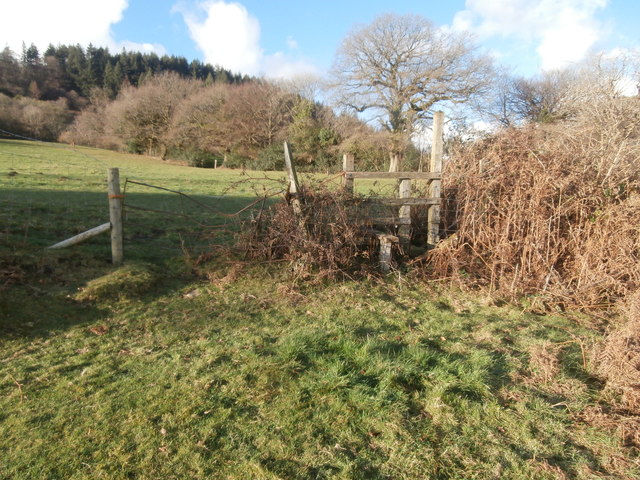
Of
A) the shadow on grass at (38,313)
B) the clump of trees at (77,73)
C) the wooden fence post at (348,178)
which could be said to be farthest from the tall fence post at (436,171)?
the clump of trees at (77,73)

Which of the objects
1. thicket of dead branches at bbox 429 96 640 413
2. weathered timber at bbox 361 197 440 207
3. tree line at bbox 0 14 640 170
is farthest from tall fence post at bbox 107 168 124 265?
tree line at bbox 0 14 640 170

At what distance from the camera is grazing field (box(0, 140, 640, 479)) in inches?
111

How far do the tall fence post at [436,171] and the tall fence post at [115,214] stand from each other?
16.5 feet

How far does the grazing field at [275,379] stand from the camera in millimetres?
2818

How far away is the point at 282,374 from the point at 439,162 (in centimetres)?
490

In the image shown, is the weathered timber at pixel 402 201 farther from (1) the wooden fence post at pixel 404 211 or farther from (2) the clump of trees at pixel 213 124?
(2) the clump of trees at pixel 213 124

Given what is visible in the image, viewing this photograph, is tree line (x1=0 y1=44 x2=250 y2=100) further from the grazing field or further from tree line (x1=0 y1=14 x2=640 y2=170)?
the grazing field

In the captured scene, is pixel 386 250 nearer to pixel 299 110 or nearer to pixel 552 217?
pixel 552 217

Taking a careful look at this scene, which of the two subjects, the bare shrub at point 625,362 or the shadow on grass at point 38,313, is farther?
the shadow on grass at point 38,313

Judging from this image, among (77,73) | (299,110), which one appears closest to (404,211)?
(299,110)

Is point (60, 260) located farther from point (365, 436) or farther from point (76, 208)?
point (365, 436)

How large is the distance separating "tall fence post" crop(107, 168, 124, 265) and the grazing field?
0.76 ft

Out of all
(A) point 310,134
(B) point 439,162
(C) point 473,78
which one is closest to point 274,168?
(A) point 310,134

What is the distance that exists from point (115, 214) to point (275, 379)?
3.84 m
